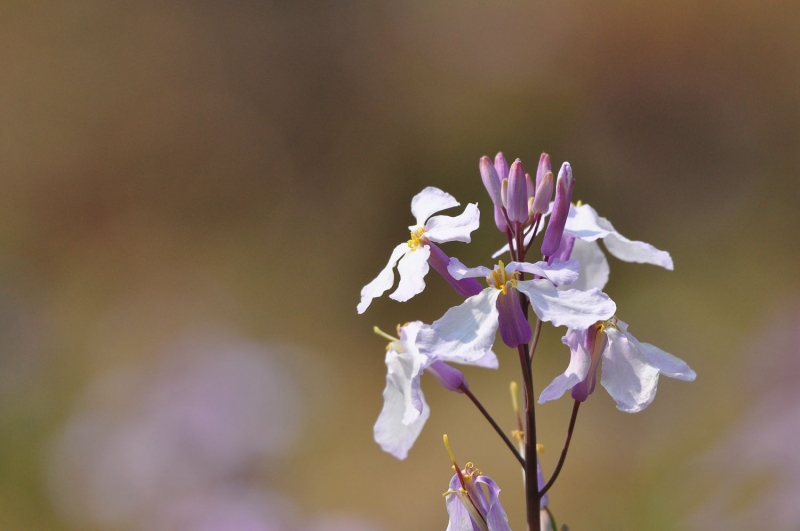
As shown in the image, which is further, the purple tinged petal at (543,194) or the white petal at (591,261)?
the white petal at (591,261)

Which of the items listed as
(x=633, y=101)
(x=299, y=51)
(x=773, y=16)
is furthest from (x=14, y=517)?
(x=773, y=16)

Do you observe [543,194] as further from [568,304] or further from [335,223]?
[335,223]

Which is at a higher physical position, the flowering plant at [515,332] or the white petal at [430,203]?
the white petal at [430,203]

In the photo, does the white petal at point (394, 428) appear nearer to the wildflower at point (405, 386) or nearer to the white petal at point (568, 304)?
the wildflower at point (405, 386)

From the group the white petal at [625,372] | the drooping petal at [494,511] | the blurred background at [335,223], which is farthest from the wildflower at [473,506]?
the blurred background at [335,223]

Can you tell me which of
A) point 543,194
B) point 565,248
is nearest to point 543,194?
point 543,194

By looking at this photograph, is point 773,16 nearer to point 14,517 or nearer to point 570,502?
point 570,502
